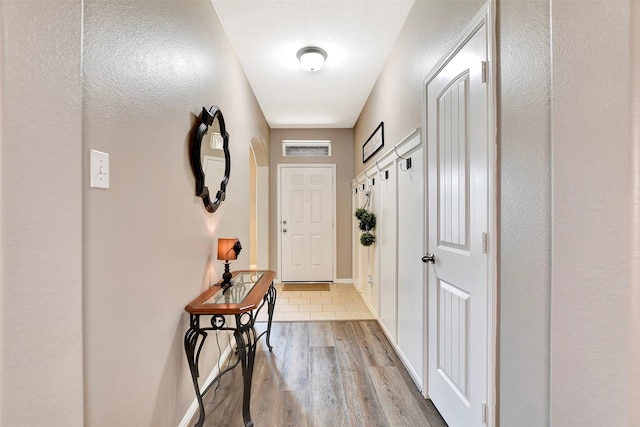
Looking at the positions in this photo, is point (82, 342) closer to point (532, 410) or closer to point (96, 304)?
point (96, 304)

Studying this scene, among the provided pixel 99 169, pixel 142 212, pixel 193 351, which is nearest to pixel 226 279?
pixel 193 351

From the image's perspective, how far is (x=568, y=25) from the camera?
0.79 metres

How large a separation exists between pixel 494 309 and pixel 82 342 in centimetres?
141

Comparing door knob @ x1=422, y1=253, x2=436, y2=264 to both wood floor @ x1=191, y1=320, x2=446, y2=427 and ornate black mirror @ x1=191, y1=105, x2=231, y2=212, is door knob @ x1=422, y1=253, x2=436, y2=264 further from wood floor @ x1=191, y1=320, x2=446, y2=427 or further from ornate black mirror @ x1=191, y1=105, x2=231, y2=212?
ornate black mirror @ x1=191, y1=105, x2=231, y2=212

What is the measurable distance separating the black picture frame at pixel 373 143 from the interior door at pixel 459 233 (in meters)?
1.16

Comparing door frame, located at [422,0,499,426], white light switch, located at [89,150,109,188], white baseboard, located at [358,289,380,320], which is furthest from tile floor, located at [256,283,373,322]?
white light switch, located at [89,150,109,188]

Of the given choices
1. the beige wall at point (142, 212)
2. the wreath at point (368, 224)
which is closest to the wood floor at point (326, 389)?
the beige wall at point (142, 212)

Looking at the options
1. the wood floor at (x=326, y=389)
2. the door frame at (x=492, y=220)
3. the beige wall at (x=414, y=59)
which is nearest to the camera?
the door frame at (x=492, y=220)

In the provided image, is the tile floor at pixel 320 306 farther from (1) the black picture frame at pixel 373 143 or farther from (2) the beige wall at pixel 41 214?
(2) the beige wall at pixel 41 214

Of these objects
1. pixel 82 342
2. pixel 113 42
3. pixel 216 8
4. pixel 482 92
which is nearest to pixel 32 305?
pixel 82 342

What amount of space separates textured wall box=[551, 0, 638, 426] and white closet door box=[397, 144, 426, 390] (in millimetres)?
1004

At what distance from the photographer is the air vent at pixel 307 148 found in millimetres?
4996

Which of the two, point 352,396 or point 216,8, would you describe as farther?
point 216,8

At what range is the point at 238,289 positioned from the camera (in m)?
1.92
